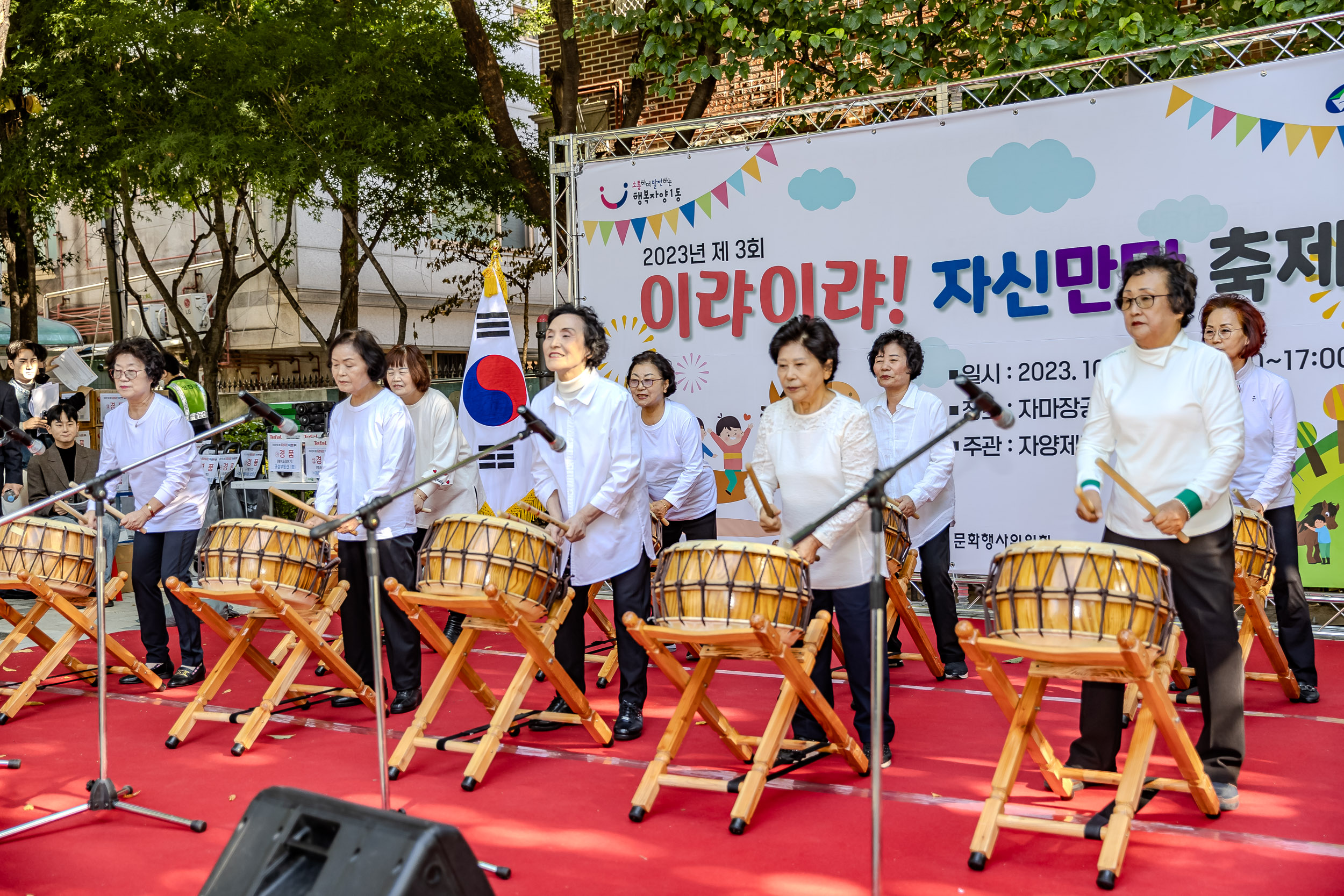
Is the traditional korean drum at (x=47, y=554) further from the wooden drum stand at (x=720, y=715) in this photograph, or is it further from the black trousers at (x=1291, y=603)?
the black trousers at (x=1291, y=603)

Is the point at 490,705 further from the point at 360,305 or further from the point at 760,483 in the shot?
the point at 360,305

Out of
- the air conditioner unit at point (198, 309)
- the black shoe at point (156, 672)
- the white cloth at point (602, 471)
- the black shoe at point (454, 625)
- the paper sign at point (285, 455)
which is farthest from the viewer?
the air conditioner unit at point (198, 309)

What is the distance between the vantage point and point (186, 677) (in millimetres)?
6070

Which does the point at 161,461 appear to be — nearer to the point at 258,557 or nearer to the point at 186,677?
the point at 186,677

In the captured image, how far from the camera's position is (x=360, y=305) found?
20438 mm

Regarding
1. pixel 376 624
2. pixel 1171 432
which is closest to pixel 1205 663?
pixel 1171 432

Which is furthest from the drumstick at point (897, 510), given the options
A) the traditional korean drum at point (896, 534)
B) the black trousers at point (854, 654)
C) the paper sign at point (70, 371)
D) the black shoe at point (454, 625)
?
the paper sign at point (70, 371)

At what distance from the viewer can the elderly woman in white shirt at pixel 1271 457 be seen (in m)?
4.88

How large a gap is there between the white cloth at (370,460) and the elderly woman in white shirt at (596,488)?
2.15 feet

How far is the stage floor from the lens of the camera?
3375mm

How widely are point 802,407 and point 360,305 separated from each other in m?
17.4

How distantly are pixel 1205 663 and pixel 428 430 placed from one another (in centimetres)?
397

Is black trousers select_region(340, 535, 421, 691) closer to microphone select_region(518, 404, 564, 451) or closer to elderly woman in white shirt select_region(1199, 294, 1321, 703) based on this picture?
microphone select_region(518, 404, 564, 451)

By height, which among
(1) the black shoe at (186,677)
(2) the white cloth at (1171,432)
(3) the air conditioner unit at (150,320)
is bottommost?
(1) the black shoe at (186,677)
